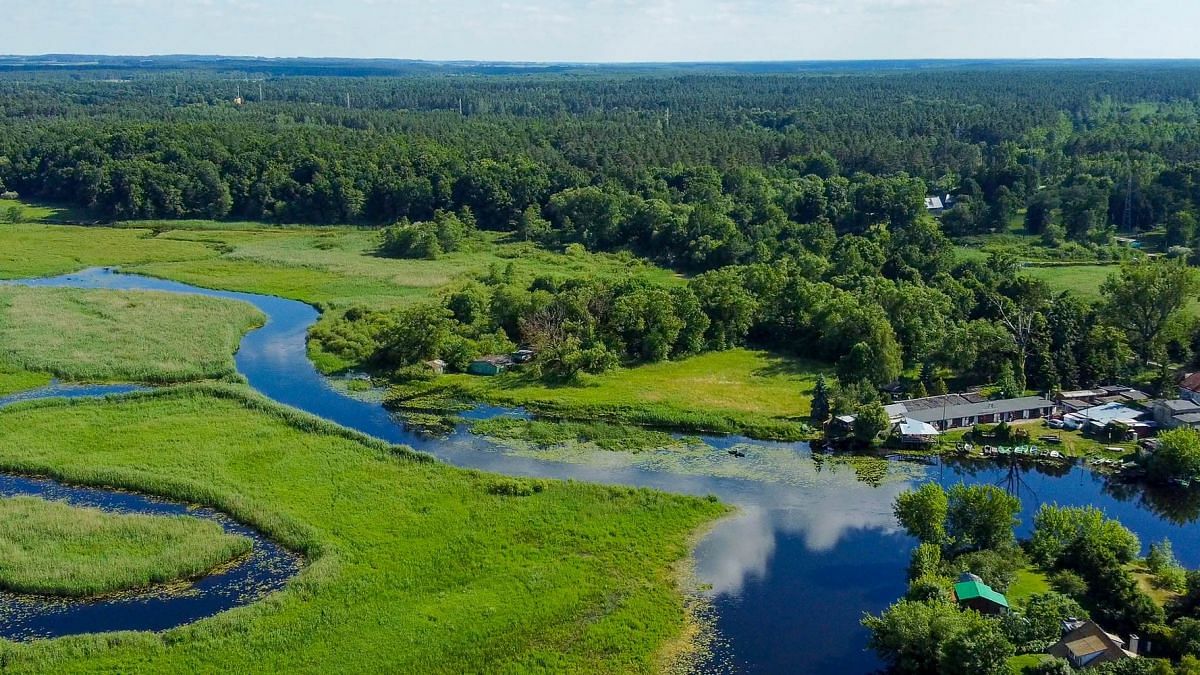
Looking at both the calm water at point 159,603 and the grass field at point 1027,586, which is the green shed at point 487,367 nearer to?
the calm water at point 159,603

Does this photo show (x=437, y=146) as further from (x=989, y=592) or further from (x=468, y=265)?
(x=989, y=592)

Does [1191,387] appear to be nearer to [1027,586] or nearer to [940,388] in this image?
[940,388]

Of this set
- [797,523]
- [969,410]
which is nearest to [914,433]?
[969,410]

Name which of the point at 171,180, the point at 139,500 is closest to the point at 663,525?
the point at 139,500

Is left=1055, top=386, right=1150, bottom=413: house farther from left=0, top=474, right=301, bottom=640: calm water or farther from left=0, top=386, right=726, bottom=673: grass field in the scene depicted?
left=0, top=474, right=301, bottom=640: calm water

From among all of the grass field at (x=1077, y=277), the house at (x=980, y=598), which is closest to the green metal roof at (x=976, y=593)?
the house at (x=980, y=598)
